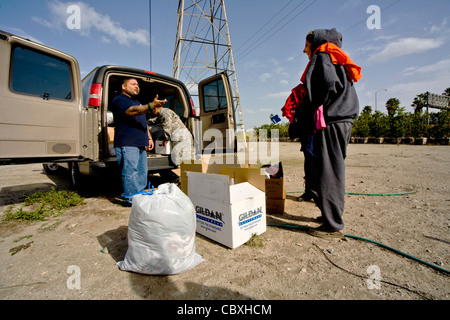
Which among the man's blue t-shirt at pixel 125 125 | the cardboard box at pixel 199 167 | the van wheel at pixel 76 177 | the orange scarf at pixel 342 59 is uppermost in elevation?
the orange scarf at pixel 342 59

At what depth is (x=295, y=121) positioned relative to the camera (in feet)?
7.21

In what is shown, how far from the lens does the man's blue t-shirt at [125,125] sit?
Result: 2.61 meters

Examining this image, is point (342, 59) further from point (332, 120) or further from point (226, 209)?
point (226, 209)

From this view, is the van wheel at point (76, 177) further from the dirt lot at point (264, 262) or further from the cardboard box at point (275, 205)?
the cardboard box at point (275, 205)

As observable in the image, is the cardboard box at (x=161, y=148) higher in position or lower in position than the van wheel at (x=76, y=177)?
higher

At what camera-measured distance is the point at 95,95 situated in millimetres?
2758

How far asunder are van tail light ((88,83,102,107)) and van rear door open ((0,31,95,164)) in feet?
0.45

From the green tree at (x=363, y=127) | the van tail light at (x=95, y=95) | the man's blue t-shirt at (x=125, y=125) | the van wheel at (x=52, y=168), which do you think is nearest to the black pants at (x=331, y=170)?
the man's blue t-shirt at (x=125, y=125)

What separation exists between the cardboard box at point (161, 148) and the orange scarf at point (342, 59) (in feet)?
8.83

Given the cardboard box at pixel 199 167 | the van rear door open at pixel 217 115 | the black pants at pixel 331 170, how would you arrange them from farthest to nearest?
the van rear door open at pixel 217 115 → the cardboard box at pixel 199 167 → the black pants at pixel 331 170

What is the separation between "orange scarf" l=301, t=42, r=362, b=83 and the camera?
1.77 meters

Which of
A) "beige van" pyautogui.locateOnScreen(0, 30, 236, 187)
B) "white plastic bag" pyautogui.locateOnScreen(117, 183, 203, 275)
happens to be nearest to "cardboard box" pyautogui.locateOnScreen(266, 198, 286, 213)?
"white plastic bag" pyautogui.locateOnScreen(117, 183, 203, 275)

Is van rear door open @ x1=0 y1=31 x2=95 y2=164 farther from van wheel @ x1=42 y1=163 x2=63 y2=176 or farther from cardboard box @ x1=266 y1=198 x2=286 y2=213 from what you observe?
van wheel @ x1=42 y1=163 x2=63 y2=176
